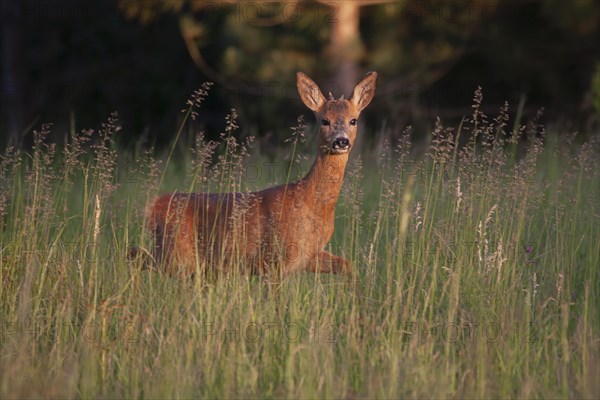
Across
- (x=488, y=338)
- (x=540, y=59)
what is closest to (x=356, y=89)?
(x=488, y=338)

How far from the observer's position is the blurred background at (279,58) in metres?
16.2

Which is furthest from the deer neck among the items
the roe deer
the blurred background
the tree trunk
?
the tree trunk

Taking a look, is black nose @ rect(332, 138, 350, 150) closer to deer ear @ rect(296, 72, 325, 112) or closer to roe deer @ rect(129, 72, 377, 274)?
roe deer @ rect(129, 72, 377, 274)

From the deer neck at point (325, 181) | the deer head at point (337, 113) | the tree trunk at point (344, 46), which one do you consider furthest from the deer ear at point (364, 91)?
the tree trunk at point (344, 46)

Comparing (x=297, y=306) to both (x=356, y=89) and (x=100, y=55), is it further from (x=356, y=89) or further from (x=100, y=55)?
(x=100, y=55)

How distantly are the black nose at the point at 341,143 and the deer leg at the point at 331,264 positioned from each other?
0.65 meters

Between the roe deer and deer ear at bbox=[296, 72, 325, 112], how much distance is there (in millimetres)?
303

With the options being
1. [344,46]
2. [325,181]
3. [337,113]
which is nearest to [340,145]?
[325,181]

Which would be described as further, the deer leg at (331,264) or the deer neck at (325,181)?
the deer neck at (325,181)

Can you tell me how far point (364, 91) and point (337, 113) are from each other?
443 mm

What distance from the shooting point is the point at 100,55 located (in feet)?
69.2

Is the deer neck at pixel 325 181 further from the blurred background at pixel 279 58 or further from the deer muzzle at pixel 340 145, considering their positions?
the blurred background at pixel 279 58

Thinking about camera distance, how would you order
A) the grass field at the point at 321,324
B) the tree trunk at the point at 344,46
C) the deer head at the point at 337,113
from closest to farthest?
the grass field at the point at 321,324, the deer head at the point at 337,113, the tree trunk at the point at 344,46

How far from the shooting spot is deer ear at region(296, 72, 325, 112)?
23.4 ft
